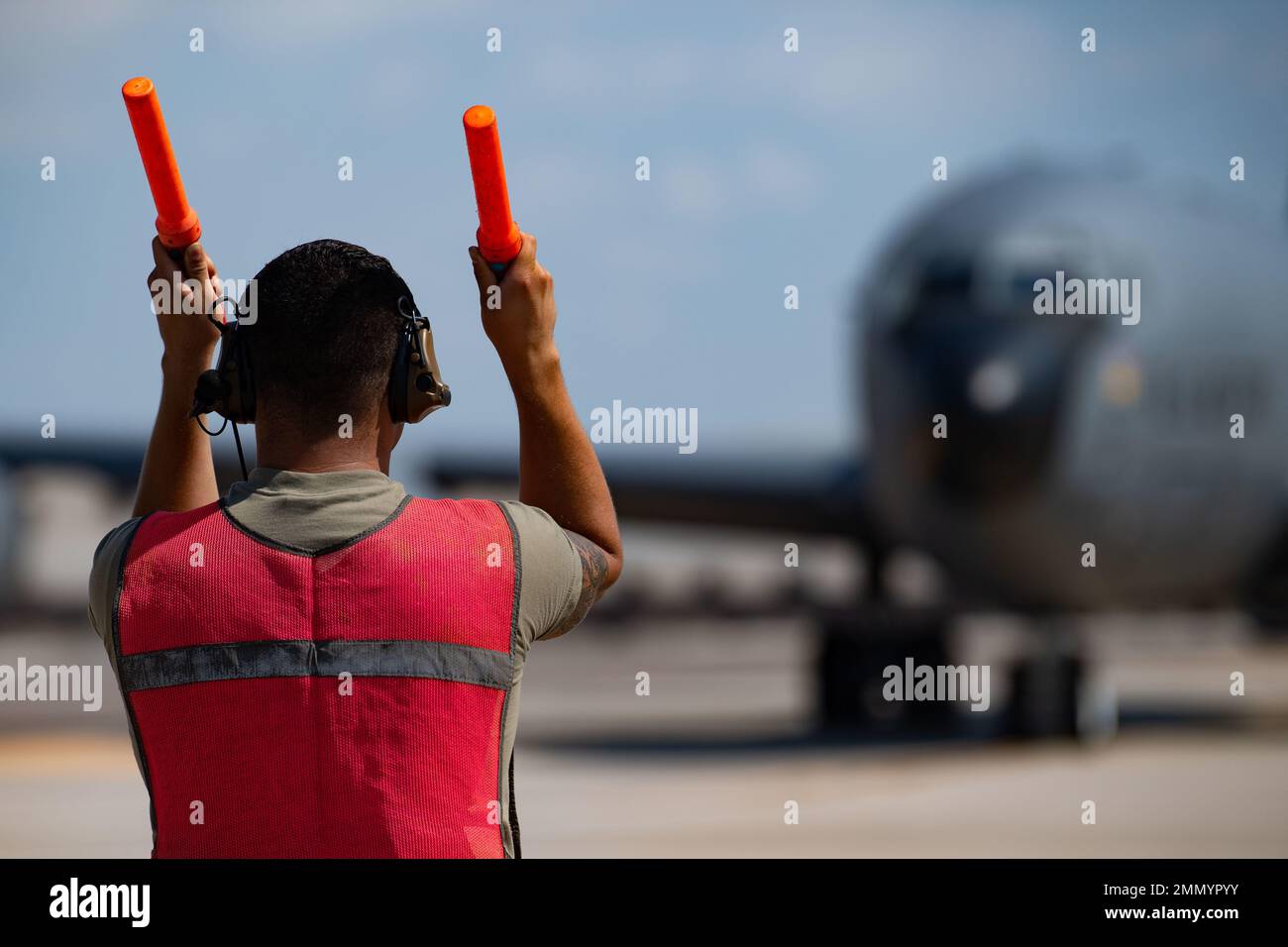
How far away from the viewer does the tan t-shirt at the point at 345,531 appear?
1.92 metres

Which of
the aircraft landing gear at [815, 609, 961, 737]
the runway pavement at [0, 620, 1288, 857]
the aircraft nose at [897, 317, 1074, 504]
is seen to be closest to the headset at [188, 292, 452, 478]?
the runway pavement at [0, 620, 1288, 857]

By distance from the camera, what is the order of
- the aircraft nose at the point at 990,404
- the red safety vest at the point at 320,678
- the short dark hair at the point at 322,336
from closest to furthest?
the red safety vest at the point at 320,678
the short dark hair at the point at 322,336
the aircraft nose at the point at 990,404

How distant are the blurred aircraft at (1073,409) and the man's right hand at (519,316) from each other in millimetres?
9544

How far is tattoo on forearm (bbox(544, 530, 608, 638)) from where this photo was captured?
80.1 inches

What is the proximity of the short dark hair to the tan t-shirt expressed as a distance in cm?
9

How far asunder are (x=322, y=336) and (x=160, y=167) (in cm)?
31

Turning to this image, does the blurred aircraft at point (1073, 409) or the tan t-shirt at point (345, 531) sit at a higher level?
the blurred aircraft at point (1073, 409)

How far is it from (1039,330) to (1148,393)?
42.1 inches
